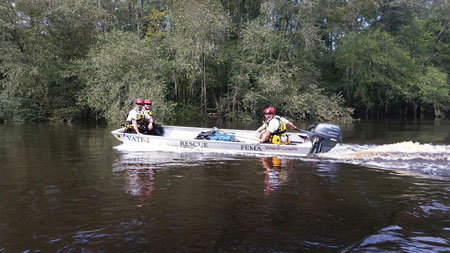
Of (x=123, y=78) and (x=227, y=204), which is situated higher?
(x=123, y=78)

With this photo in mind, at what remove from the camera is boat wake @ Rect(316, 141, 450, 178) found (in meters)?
8.38

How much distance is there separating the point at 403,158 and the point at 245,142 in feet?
13.8

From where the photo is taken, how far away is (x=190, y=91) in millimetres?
28938

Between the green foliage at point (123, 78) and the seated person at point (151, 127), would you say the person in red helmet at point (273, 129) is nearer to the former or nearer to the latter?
the seated person at point (151, 127)

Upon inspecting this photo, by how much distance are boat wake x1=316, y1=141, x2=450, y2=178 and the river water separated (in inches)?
1.1

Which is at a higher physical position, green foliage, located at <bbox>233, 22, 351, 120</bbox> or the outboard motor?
green foliage, located at <bbox>233, 22, 351, 120</bbox>

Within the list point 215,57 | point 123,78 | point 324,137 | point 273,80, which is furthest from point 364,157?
point 215,57

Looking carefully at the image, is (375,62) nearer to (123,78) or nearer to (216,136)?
(123,78)

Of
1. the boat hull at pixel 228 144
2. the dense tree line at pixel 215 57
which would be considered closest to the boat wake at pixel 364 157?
the boat hull at pixel 228 144

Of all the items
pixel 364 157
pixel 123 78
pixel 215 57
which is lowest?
pixel 364 157

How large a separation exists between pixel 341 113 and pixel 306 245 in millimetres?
22993

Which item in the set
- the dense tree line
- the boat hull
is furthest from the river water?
the dense tree line

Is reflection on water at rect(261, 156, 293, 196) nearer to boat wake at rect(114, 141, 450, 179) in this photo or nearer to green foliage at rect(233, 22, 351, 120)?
boat wake at rect(114, 141, 450, 179)

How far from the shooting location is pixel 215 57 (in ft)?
84.7
